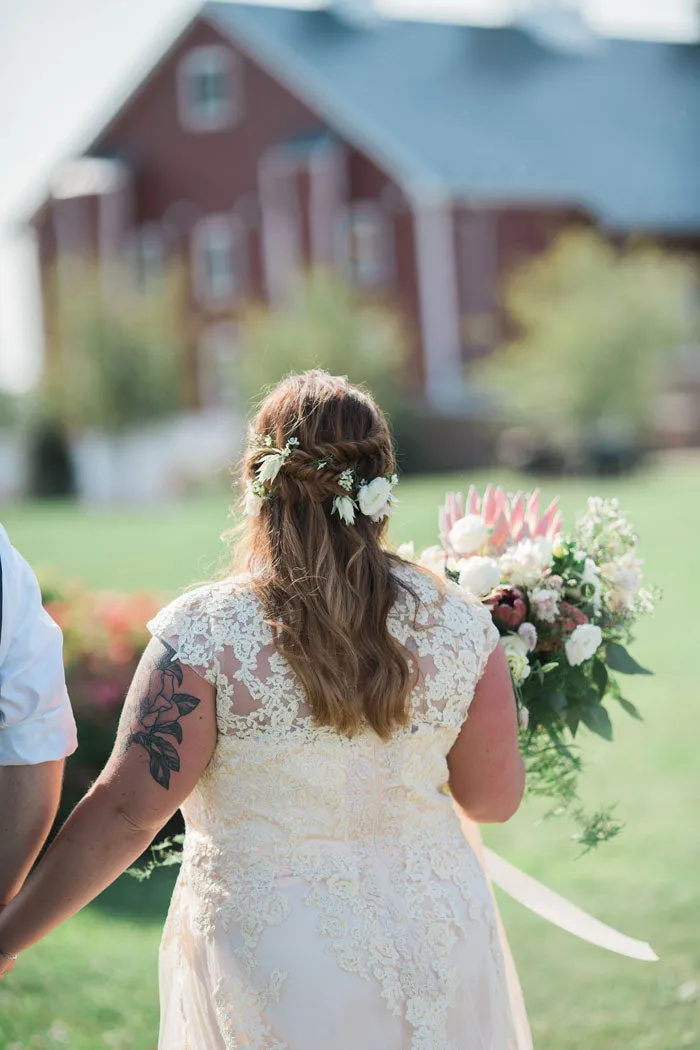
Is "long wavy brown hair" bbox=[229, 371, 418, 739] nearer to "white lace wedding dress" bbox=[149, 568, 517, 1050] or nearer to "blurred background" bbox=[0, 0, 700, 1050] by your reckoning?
"white lace wedding dress" bbox=[149, 568, 517, 1050]

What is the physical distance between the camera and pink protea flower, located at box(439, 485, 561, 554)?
3.32 meters

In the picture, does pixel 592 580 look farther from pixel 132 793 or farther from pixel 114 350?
pixel 114 350

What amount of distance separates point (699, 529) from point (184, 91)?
21.2 m

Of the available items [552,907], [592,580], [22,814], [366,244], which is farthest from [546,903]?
[366,244]

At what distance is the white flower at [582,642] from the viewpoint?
10.3 feet

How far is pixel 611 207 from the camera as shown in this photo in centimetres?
3256

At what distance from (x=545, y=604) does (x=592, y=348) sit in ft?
85.4

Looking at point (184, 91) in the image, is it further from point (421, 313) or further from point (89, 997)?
point (89, 997)

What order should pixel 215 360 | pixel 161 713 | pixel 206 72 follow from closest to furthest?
pixel 161 713
pixel 206 72
pixel 215 360

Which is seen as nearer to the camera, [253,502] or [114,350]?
[253,502]

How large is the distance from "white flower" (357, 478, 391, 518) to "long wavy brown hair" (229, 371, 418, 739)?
33mm

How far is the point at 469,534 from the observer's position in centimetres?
321

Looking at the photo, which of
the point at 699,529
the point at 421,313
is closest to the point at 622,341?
the point at 421,313

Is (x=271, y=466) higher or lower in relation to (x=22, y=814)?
higher
